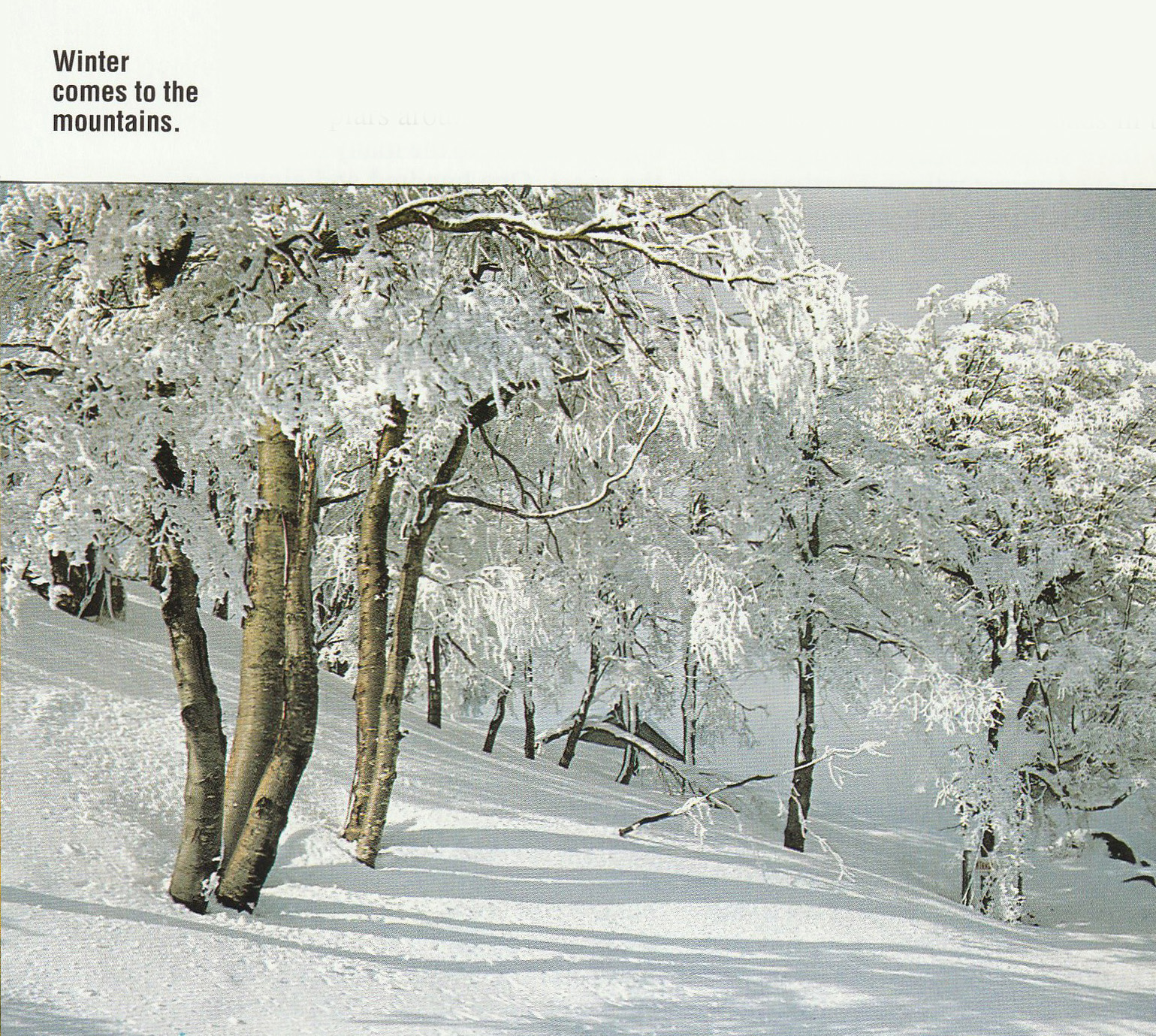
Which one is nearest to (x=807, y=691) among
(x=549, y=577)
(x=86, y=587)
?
(x=549, y=577)

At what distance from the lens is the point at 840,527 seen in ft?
9.95

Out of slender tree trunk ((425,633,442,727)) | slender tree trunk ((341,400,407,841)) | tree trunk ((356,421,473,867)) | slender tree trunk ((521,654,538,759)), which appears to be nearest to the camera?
tree trunk ((356,421,473,867))

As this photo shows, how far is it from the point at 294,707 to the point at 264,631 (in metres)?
0.21

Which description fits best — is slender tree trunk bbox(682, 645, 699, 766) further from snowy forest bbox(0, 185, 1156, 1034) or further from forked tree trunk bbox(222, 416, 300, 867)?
forked tree trunk bbox(222, 416, 300, 867)

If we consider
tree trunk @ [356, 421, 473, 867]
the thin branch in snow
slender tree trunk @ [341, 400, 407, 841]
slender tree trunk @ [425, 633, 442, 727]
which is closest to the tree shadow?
tree trunk @ [356, 421, 473, 867]

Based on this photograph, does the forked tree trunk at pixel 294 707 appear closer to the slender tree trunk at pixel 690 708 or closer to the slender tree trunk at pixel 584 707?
the slender tree trunk at pixel 584 707

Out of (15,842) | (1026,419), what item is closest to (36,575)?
A: (15,842)

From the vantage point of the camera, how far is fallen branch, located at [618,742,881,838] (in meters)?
2.64

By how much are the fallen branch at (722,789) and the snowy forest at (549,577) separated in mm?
12

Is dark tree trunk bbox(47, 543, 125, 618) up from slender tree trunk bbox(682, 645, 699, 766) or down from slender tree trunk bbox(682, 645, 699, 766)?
up

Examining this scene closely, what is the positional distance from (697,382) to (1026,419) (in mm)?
1228

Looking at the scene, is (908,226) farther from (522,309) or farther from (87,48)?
(87,48)

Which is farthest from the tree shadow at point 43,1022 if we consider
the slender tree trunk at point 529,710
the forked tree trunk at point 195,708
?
the slender tree trunk at point 529,710

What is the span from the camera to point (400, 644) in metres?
2.75
